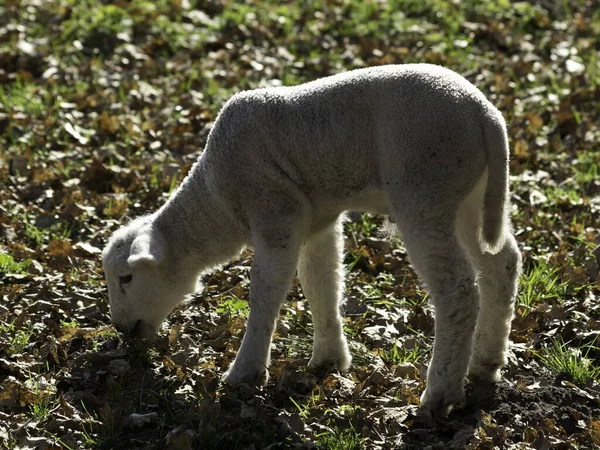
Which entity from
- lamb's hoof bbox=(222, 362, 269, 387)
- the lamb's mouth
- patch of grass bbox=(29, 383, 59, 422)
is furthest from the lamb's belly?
patch of grass bbox=(29, 383, 59, 422)

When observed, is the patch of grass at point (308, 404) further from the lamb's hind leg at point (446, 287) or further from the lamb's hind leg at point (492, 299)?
the lamb's hind leg at point (492, 299)

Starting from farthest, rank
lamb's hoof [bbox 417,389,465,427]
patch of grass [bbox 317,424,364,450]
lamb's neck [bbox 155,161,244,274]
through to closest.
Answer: lamb's neck [bbox 155,161,244,274] → lamb's hoof [bbox 417,389,465,427] → patch of grass [bbox 317,424,364,450]

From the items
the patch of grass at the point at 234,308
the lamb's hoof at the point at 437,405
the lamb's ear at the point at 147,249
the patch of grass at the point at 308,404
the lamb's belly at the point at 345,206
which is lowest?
the patch of grass at the point at 234,308

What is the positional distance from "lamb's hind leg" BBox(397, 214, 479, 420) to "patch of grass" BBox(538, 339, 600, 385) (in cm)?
79

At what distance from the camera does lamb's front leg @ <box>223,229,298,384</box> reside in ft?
17.0

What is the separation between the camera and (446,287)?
4.72 metres

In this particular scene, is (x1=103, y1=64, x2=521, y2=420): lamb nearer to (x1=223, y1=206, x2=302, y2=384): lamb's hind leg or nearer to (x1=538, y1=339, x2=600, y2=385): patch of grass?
(x1=223, y1=206, x2=302, y2=384): lamb's hind leg

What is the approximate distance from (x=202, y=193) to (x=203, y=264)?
482 mm

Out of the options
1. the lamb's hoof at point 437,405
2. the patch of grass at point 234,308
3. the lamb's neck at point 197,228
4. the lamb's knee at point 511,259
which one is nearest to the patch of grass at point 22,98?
the patch of grass at point 234,308

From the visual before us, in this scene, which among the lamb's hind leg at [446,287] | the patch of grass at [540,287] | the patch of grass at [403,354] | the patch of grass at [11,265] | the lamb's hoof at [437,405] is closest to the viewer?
the lamb's hind leg at [446,287]

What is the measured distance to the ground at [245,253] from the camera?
16.1 ft

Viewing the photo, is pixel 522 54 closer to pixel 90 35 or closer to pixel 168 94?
pixel 168 94

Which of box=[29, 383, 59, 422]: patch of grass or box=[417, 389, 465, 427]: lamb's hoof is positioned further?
box=[29, 383, 59, 422]: patch of grass

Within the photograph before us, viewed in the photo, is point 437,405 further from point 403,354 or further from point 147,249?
point 147,249
